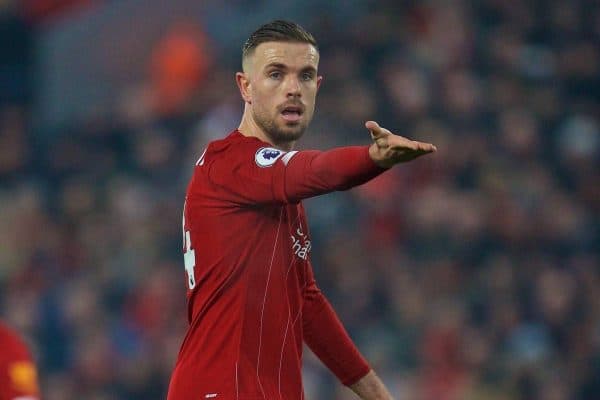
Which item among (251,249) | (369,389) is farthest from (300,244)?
(369,389)

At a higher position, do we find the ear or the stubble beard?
the ear

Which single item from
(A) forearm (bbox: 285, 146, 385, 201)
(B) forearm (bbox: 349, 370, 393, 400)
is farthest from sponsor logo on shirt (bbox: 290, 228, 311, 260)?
(B) forearm (bbox: 349, 370, 393, 400)

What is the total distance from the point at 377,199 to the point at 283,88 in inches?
256

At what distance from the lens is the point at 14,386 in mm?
4805

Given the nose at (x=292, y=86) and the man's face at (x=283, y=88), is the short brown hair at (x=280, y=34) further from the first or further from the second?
the nose at (x=292, y=86)

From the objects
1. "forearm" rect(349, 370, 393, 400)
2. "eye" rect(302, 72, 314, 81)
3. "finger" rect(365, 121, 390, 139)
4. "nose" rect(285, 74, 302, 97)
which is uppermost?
"eye" rect(302, 72, 314, 81)

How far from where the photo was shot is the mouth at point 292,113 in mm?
4262

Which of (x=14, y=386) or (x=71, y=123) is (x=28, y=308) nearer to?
(x=71, y=123)

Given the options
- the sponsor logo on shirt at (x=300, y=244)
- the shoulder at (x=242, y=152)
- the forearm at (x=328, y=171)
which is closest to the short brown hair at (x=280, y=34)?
the shoulder at (x=242, y=152)

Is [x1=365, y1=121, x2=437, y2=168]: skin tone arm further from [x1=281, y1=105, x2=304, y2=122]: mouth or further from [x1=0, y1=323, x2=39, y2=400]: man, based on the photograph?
[x1=0, y1=323, x2=39, y2=400]: man

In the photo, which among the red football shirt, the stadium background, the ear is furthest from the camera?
the stadium background

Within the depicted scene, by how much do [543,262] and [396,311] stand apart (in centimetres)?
118

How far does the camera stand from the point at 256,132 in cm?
432

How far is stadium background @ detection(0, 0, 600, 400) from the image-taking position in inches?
382
